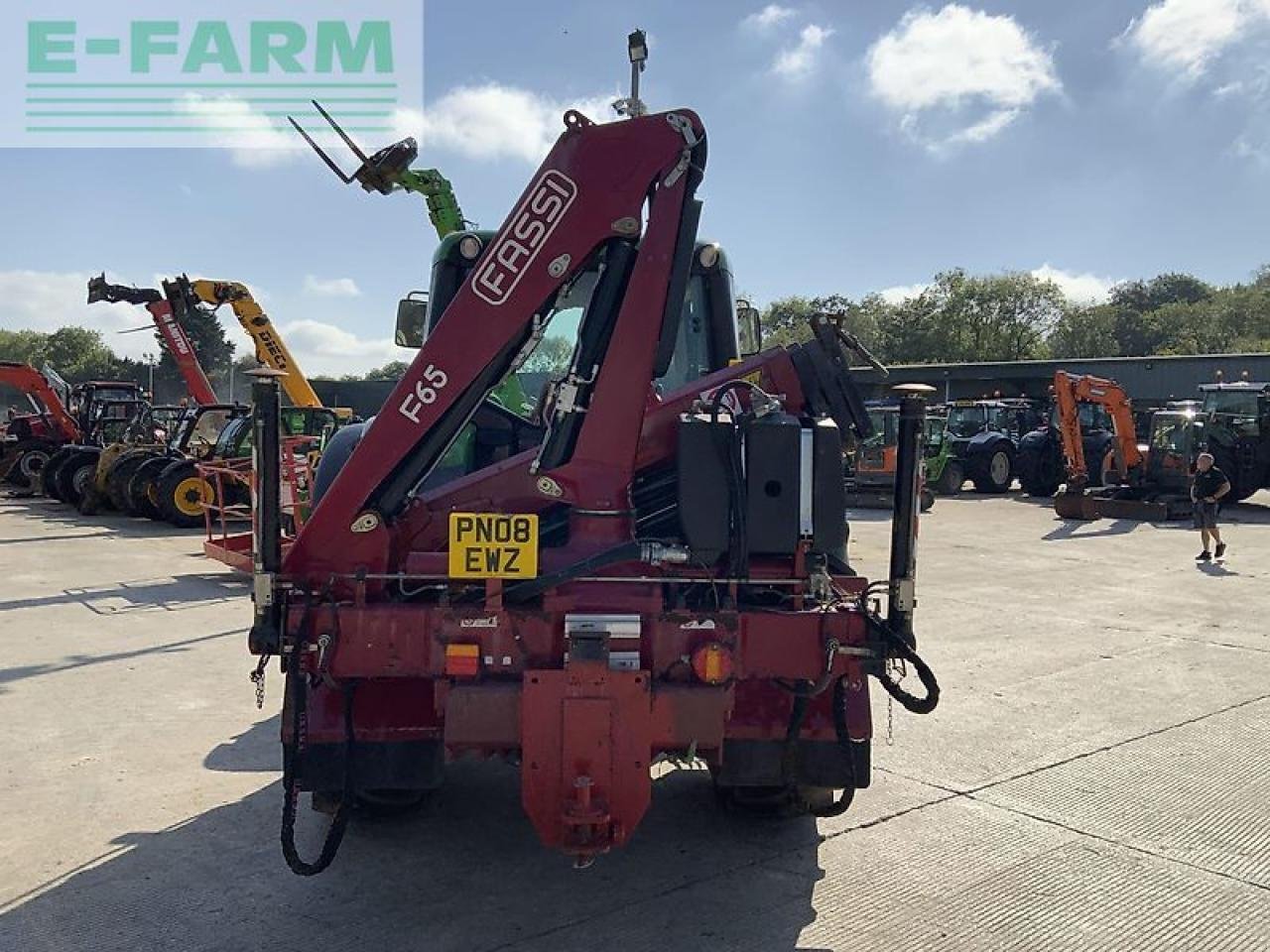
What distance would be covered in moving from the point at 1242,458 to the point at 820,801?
18904 millimetres

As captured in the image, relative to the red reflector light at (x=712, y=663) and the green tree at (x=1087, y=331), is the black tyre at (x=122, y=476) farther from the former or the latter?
the green tree at (x=1087, y=331)

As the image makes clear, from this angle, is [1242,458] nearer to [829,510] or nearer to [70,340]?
[829,510]

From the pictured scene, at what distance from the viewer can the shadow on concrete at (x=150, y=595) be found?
927cm

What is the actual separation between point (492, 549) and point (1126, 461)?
61.6ft

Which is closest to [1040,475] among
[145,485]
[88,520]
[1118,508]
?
[1118,508]

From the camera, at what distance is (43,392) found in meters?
22.7

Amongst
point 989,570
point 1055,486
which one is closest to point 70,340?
point 1055,486

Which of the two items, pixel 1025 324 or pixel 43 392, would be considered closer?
pixel 43 392

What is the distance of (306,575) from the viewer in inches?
145

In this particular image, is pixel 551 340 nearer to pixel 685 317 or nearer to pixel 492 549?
pixel 685 317

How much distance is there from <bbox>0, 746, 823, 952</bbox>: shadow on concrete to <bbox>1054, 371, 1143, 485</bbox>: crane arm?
17191 mm

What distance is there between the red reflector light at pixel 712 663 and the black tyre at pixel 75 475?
17.8 meters

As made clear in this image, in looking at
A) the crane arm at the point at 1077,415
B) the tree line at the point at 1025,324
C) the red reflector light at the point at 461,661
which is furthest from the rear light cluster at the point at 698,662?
the tree line at the point at 1025,324

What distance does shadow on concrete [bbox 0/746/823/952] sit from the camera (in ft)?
11.1
